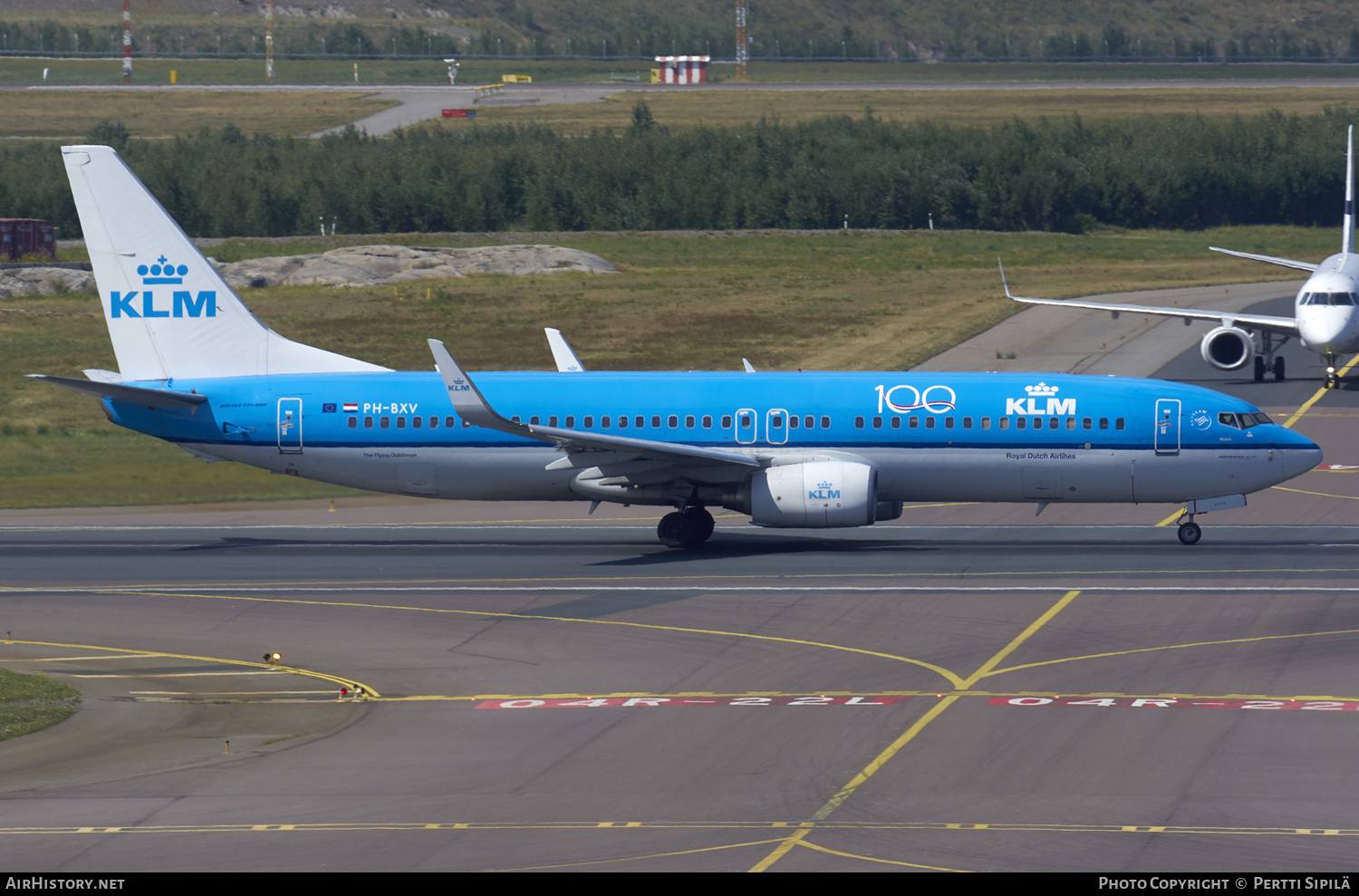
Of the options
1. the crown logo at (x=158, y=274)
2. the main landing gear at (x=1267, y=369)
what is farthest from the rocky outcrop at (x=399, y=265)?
the crown logo at (x=158, y=274)

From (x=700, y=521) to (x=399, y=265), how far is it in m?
64.8

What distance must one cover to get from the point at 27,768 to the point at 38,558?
63.4 ft

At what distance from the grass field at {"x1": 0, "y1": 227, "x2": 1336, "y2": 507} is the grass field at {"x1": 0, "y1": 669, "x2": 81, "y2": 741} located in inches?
920

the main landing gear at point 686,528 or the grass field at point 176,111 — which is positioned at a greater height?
the grass field at point 176,111

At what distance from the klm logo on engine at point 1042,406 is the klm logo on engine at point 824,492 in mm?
4996

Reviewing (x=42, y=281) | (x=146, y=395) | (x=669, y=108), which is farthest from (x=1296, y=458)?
(x=669, y=108)

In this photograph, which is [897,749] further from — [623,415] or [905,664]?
[623,415]

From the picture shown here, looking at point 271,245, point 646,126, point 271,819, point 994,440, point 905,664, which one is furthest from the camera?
point 646,126

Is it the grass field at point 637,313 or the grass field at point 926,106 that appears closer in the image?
the grass field at point 637,313

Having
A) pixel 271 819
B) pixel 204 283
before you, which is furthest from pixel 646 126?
pixel 271 819

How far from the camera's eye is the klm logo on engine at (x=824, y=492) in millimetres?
40094

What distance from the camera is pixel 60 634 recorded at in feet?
109

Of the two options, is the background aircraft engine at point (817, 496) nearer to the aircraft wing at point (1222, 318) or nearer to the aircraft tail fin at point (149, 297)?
the aircraft tail fin at point (149, 297)

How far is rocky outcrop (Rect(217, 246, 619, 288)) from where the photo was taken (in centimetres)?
9894
